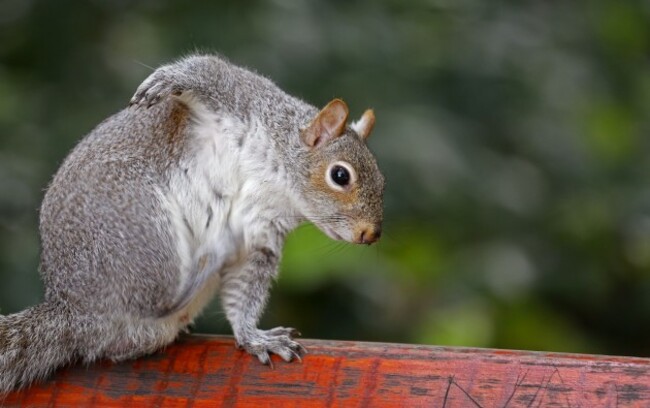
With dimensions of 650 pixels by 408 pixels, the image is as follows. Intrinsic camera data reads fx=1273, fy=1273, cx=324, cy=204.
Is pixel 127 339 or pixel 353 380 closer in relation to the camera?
pixel 353 380

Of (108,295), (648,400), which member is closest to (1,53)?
(108,295)

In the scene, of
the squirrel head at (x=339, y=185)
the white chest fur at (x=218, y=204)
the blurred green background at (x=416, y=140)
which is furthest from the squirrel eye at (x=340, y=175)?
the blurred green background at (x=416, y=140)

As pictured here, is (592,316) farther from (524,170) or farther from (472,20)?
(472,20)

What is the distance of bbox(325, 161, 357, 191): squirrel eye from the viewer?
90.6 inches

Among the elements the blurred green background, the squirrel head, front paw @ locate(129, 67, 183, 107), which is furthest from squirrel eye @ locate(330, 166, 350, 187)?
the blurred green background

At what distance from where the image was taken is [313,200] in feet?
7.54

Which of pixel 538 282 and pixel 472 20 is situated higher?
pixel 472 20

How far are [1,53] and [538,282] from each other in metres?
1.52

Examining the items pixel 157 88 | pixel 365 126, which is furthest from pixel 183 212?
pixel 365 126

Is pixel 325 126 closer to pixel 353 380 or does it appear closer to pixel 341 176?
pixel 341 176

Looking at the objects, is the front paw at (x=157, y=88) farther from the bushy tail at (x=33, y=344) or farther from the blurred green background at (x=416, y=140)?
the blurred green background at (x=416, y=140)

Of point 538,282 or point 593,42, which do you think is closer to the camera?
point 538,282

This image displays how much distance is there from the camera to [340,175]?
7.57ft

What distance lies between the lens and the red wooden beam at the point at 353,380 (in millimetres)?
1786
